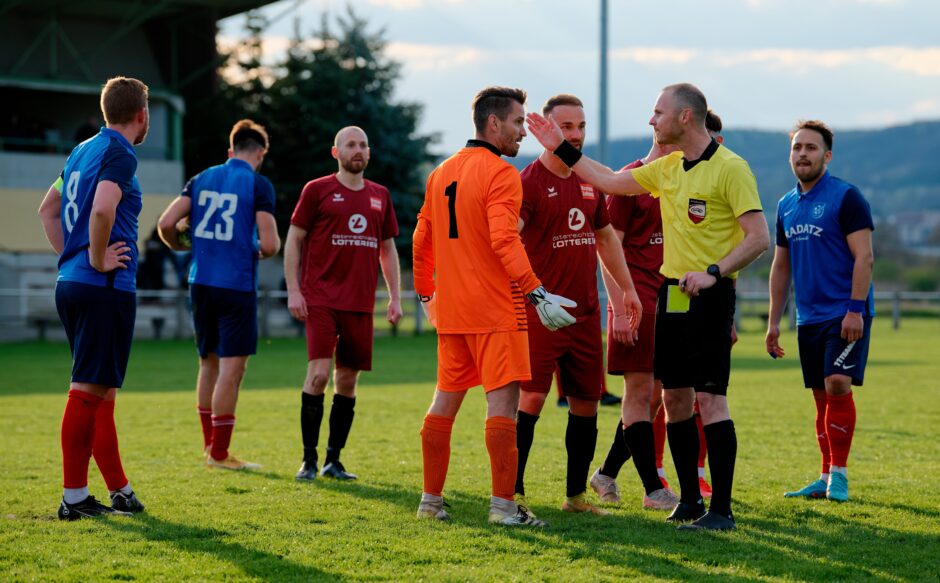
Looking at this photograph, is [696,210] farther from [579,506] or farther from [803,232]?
[579,506]

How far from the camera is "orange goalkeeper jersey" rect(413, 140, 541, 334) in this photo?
608 centimetres

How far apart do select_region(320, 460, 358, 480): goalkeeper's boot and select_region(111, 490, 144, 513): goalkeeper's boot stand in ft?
5.61

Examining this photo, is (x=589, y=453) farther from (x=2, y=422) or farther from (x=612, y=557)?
(x=2, y=422)

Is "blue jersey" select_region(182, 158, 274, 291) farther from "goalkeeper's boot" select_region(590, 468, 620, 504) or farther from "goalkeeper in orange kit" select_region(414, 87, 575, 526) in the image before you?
"goalkeeper's boot" select_region(590, 468, 620, 504)

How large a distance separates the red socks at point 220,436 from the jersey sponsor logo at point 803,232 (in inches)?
168

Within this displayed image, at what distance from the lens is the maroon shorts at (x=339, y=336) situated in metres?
8.48

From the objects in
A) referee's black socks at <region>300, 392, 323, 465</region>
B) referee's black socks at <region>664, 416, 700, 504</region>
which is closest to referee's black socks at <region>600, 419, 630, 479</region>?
referee's black socks at <region>664, 416, 700, 504</region>

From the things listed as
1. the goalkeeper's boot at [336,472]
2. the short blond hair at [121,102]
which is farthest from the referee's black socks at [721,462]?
the short blond hair at [121,102]

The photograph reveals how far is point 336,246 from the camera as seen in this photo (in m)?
8.59

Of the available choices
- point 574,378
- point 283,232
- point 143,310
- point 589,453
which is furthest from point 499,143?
point 283,232

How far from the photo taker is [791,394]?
1491 centimetres

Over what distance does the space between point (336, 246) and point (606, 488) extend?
2745 millimetres

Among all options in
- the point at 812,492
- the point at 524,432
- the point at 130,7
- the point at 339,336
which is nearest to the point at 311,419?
the point at 339,336

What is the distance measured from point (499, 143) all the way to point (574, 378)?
1521 millimetres
